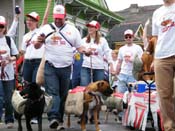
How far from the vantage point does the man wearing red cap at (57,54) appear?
8.05 metres

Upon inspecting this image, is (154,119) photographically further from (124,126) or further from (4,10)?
(4,10)

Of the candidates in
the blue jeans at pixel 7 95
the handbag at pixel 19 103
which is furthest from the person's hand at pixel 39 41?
the handbag at pixel 19 103

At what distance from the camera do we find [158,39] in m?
5.83

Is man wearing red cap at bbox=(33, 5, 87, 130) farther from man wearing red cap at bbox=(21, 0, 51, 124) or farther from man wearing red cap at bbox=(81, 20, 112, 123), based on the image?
man wearing red cap at bbox=(81, 20, 112, 123)

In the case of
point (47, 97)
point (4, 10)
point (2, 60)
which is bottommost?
point (47, 97)

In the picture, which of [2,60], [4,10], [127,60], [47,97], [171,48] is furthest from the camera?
[4,10]

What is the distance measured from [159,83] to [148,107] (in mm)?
2249

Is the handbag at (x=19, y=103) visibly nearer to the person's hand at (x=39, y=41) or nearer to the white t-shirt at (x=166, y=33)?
the person's hand at (x=39, y=41)

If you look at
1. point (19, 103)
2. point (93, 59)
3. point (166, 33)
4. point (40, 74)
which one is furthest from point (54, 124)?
point (166, 33)

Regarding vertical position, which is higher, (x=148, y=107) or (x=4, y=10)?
(x=4, y=10)

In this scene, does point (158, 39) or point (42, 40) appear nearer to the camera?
point (158, 39)

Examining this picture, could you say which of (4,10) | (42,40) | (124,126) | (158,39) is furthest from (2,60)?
(4,10)

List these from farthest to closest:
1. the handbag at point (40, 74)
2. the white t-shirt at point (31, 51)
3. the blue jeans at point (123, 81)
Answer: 1. the blue jeans at point (123, 81)
2. the white t-shirt at point (31, 51)
3. the handbag at point (40, 74)

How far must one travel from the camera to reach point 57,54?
26.4 feet
